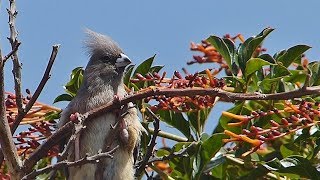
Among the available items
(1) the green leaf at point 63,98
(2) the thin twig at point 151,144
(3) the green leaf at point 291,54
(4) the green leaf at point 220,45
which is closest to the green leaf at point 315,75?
(3) the green leaf at point 291,54

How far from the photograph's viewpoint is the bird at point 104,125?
3.86 meters

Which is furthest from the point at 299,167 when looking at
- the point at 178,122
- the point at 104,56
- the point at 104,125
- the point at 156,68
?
the point at 104,56

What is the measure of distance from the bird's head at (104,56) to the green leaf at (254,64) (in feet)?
4.83

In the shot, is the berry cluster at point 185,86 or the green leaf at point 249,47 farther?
the green leaf at point 249,47

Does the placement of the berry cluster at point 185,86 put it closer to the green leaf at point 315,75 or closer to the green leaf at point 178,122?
the green leaf at point 178,122

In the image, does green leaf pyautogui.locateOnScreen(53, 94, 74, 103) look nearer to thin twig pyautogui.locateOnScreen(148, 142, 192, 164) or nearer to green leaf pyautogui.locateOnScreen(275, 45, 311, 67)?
thin twig pyautogui.locateOnScreen(148, 142, 192, 164)

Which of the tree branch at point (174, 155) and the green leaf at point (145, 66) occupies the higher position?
the green leaf at point (145, 66)

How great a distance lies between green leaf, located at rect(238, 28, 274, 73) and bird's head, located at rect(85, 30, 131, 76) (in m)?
1.30

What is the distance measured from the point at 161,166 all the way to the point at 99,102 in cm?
68

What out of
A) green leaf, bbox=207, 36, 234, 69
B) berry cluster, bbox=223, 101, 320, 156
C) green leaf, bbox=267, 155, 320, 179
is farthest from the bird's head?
berry cluster, bbox=223, 101, 320, 156

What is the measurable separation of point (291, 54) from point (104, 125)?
1.11 m

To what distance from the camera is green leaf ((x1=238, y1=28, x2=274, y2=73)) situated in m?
3.35

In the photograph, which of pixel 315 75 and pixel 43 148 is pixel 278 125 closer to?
pixel 315 75

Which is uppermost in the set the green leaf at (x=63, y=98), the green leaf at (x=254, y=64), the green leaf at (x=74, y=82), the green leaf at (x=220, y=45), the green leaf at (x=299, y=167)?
the green leaf at (x=220, y=45)
